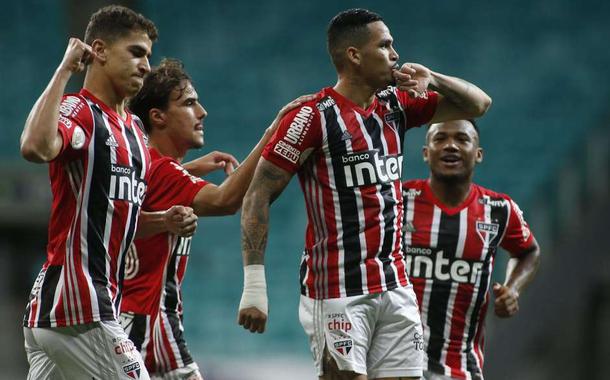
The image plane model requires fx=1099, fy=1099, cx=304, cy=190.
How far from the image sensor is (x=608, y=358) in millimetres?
12477

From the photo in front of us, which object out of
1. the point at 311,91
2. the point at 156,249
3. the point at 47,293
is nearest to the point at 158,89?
the point at 156,249

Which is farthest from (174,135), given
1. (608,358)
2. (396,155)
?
(608,358)

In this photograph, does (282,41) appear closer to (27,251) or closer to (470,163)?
(27,251)

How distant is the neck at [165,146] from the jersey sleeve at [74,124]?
125 centimetres

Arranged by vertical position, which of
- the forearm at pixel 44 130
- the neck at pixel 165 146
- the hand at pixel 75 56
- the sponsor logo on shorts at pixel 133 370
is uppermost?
the hand at pixel 75 56

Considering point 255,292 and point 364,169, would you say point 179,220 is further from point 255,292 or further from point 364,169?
point 364,169

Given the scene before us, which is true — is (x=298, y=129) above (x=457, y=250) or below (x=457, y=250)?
above

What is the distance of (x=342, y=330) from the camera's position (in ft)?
15.5

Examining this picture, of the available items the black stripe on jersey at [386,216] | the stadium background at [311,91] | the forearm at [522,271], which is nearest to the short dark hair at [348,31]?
the black stripe on jersey at [386,216]

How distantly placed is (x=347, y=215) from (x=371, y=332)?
1.72 feet

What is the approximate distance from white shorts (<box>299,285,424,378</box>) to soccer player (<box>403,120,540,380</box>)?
94 cm

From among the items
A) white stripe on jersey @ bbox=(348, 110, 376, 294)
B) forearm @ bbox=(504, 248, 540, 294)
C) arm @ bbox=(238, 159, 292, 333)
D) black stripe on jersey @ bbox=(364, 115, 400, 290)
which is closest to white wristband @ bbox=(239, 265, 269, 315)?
arm @ bbox=(238, 159, 292, 333)

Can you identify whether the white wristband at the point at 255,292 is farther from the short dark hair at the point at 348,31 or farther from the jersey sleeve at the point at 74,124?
the short dark hair at the point at 348,31

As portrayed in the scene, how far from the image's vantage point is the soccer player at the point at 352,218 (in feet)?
15.6
